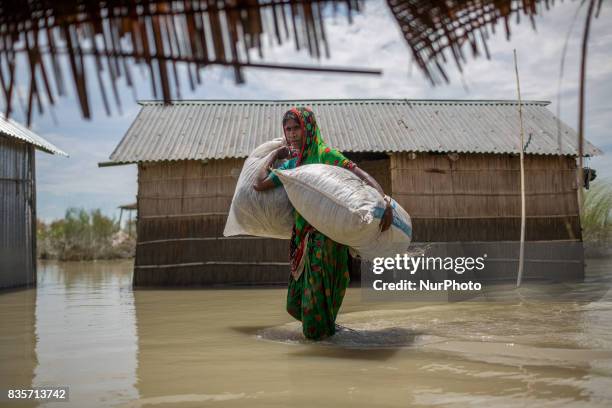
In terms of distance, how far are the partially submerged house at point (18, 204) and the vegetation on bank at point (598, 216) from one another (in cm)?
1220

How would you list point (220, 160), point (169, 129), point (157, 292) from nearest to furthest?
1. point (157, 292)
2. point (220, 160)
3. point (169, 129)

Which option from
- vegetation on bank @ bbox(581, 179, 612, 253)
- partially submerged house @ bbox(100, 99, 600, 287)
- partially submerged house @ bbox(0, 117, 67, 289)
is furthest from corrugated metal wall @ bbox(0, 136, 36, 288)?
vegetation on bank @ bbox(581, 179, 612, 253)

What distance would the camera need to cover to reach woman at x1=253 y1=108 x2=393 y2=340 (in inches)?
169

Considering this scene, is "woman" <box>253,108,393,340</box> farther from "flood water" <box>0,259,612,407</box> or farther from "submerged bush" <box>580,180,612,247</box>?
"submerged bush" <box>580,180,612,247</box>

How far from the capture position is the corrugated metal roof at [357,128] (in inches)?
430

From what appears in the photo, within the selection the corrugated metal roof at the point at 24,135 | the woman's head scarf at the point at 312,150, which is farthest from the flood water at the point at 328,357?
the corrugated metal roof at the point at 24,135

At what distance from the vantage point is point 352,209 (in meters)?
3.95

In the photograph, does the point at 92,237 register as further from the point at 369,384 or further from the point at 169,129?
the point at 369,384

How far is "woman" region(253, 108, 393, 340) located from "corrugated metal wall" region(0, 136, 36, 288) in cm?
818

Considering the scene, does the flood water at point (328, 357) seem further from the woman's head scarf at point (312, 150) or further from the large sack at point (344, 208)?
the woman's head scarf at point (312, 150)

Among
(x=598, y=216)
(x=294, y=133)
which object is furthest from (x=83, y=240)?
(x=294, y=133)

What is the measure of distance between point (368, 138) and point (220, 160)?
2.64m

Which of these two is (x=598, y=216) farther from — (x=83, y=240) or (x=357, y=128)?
(x=83, y=240)

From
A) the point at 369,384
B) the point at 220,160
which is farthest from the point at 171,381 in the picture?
the point at 220,160
